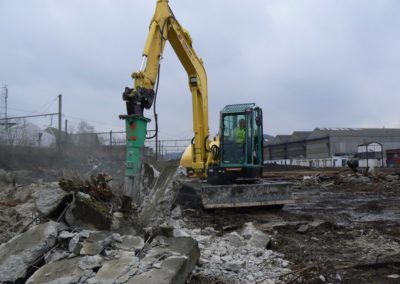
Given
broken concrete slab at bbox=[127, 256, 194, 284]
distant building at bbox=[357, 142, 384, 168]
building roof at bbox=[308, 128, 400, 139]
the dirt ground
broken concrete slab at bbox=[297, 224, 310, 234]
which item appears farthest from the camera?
building roof at bbox=[308, 128, 400, 139]

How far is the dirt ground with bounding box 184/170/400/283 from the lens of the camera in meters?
5.42

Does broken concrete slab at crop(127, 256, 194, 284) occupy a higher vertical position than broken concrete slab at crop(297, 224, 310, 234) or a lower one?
higher

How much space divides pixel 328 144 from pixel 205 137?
49962 mm

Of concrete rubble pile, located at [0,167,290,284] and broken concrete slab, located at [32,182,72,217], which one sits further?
broken concrete slab, located at [32,182,72,217]

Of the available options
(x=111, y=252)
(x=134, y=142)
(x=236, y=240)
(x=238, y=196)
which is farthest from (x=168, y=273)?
(x=238, y=196)

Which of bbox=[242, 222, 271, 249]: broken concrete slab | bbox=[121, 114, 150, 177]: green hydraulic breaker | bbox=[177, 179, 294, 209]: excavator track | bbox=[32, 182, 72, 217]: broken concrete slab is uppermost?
bbox=[121, 114, 150, 177]: green hydraulic breaker

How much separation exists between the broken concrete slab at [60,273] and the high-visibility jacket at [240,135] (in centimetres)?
775

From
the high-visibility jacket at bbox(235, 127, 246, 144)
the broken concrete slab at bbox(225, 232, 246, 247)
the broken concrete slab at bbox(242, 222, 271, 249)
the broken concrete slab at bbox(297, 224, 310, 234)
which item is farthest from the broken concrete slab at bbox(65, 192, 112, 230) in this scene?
the high-visibility jacket at bbox(235, 127, 246, 144)

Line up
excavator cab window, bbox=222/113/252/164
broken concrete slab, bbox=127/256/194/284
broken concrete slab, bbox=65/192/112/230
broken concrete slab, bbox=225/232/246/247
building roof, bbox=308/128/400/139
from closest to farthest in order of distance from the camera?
broken concrete slab, bbox=127/256/194/284 → broken concrete slab, bbox=65/192/112/230 → broken concrete slab, bbox=225/232/246/247 → excavator cab window, bbox=222/113/252/164 → building roof, bbox=308/128/400/139

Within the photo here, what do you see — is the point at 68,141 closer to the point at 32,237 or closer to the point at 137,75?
the point at 137,75

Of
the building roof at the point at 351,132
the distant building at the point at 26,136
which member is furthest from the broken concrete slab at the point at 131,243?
the building roof at the point at 351,132

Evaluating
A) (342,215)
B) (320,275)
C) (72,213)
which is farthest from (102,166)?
(320,275)

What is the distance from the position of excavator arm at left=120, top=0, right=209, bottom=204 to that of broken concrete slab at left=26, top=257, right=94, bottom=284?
152 inches

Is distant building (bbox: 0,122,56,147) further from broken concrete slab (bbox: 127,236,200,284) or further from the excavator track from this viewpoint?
broken concrete slab (bbox: 127,236,200,284)
